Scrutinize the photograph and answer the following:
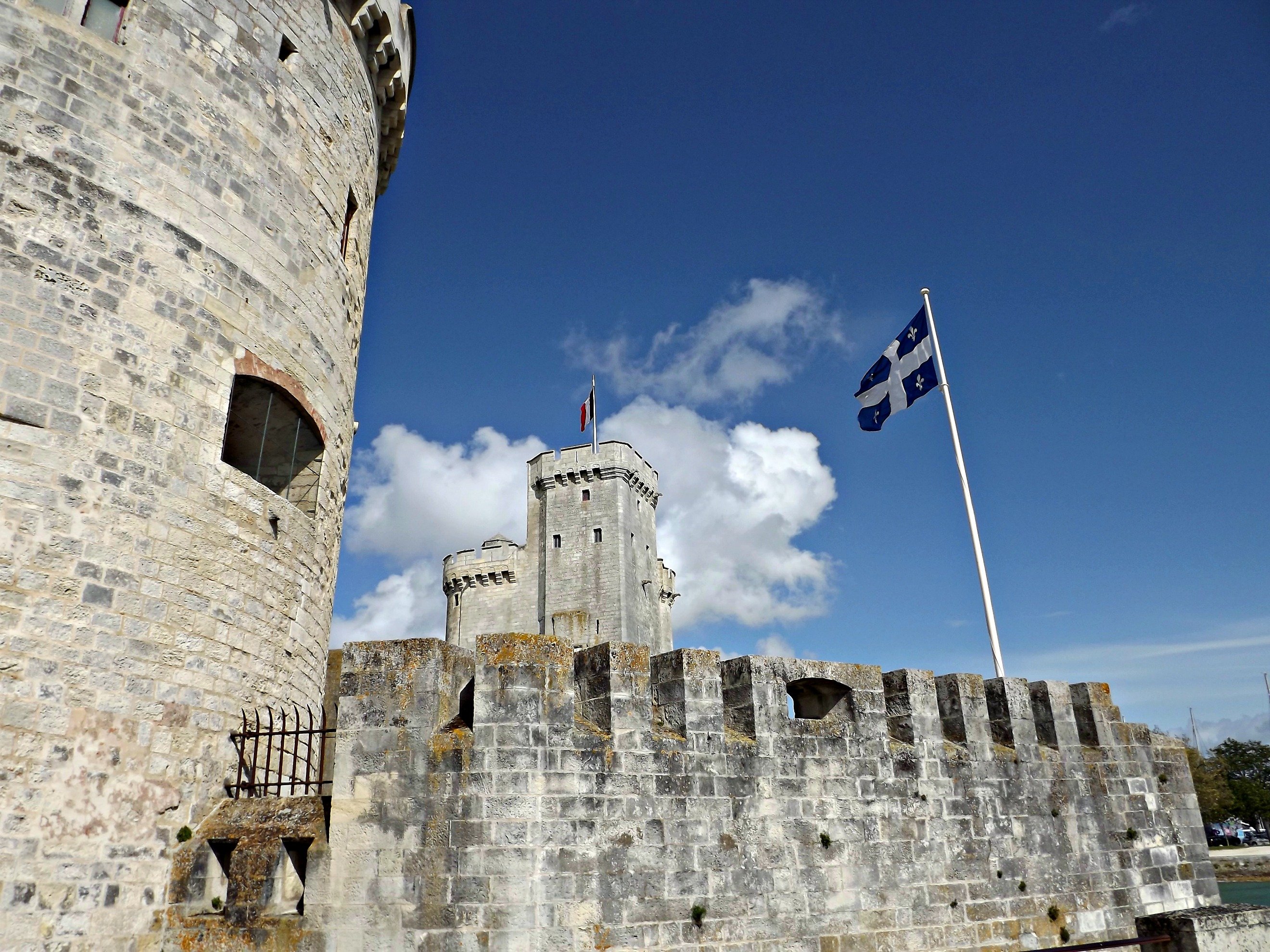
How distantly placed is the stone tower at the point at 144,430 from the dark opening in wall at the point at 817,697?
4.61 metres

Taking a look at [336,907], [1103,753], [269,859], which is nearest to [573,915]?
[336,907]

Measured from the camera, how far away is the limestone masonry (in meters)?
5.60

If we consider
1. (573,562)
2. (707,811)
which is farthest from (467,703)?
(573,562)

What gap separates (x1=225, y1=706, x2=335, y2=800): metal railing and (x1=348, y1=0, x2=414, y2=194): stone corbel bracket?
7.43 m

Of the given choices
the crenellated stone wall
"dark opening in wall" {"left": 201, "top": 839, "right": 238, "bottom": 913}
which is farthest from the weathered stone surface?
"dark opening in wall" {"left": 201, "top": 839, "right": 238, "bottom": 913}

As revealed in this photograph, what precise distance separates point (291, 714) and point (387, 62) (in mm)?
8017

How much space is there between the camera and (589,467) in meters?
40.5

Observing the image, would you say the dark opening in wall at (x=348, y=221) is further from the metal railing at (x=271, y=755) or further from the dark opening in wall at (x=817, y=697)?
the dark opening in wall at (x=817, y=697)

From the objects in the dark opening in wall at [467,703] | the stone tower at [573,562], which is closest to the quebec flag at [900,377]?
the dark opening in wall at [467,703]

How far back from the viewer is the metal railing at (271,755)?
250 inches

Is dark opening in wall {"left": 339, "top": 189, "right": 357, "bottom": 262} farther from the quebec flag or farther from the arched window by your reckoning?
the quebec flag

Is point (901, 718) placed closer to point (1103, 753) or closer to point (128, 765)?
point (1103, 753)

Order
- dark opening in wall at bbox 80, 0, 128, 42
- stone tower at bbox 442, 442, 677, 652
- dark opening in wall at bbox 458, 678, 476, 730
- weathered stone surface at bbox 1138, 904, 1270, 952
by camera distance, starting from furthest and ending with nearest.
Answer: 1. stone tower at bbox 442, 442, 677, 652
2. dark opening in wall at bbox 80, 0, 128, 42
3. dark opening in wall at bbox 458, 678, 476, 730
4. weathered stone surface at bbox 1138, 904, 1270, 952

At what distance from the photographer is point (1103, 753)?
8.85 metres
